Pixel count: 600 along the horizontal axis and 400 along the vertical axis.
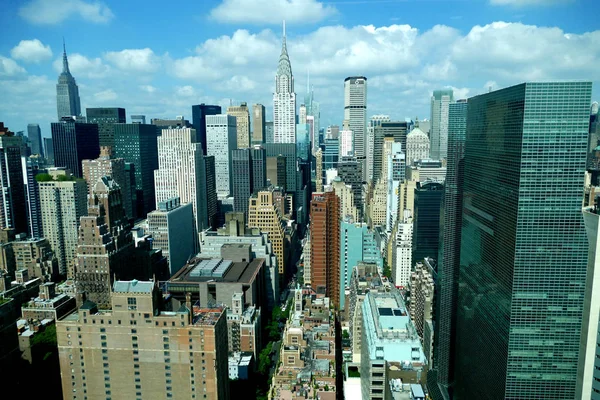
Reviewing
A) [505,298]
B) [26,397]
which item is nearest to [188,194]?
[26,397]

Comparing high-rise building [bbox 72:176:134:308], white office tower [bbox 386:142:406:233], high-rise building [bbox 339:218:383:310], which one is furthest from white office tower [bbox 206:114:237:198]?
high-rise building [bbox 72:176:134:308]

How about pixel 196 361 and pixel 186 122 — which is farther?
pixel 186 122

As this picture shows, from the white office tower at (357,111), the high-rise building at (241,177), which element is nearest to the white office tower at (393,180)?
the high-rise building at (241,177)

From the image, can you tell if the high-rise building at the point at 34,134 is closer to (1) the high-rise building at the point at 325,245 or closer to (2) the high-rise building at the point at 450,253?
(1) the high-rise building at the point at 325,245

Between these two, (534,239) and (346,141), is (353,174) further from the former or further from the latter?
(534,239)

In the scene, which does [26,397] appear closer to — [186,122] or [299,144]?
[186,122]

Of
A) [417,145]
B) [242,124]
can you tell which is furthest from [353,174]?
[242,124]

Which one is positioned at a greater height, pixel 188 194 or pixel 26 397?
pixel 188 194
